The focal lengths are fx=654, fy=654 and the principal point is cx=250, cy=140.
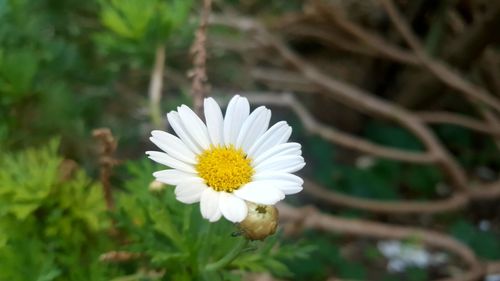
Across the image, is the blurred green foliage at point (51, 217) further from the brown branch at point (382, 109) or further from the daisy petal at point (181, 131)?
the brown branch at point (382, 109)

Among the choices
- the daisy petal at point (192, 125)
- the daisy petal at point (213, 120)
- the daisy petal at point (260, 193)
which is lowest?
the daisy petal at point (260, 193)

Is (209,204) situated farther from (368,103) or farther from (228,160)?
(368,103)

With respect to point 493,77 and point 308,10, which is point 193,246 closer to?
point 308,10

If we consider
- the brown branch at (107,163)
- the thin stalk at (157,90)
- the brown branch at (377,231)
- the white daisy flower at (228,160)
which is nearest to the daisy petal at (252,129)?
the white daisy flower at (228,160)

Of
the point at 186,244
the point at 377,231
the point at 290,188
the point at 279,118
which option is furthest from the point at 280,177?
the point at 279,118

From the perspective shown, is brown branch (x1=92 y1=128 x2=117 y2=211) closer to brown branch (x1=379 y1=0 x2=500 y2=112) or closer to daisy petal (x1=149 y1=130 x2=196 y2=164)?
daisy petal (x1=149 y1=130 x2=196 y2=164)

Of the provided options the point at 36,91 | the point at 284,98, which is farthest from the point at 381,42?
the point at 36,91

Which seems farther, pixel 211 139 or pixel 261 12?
pixel 261 12
